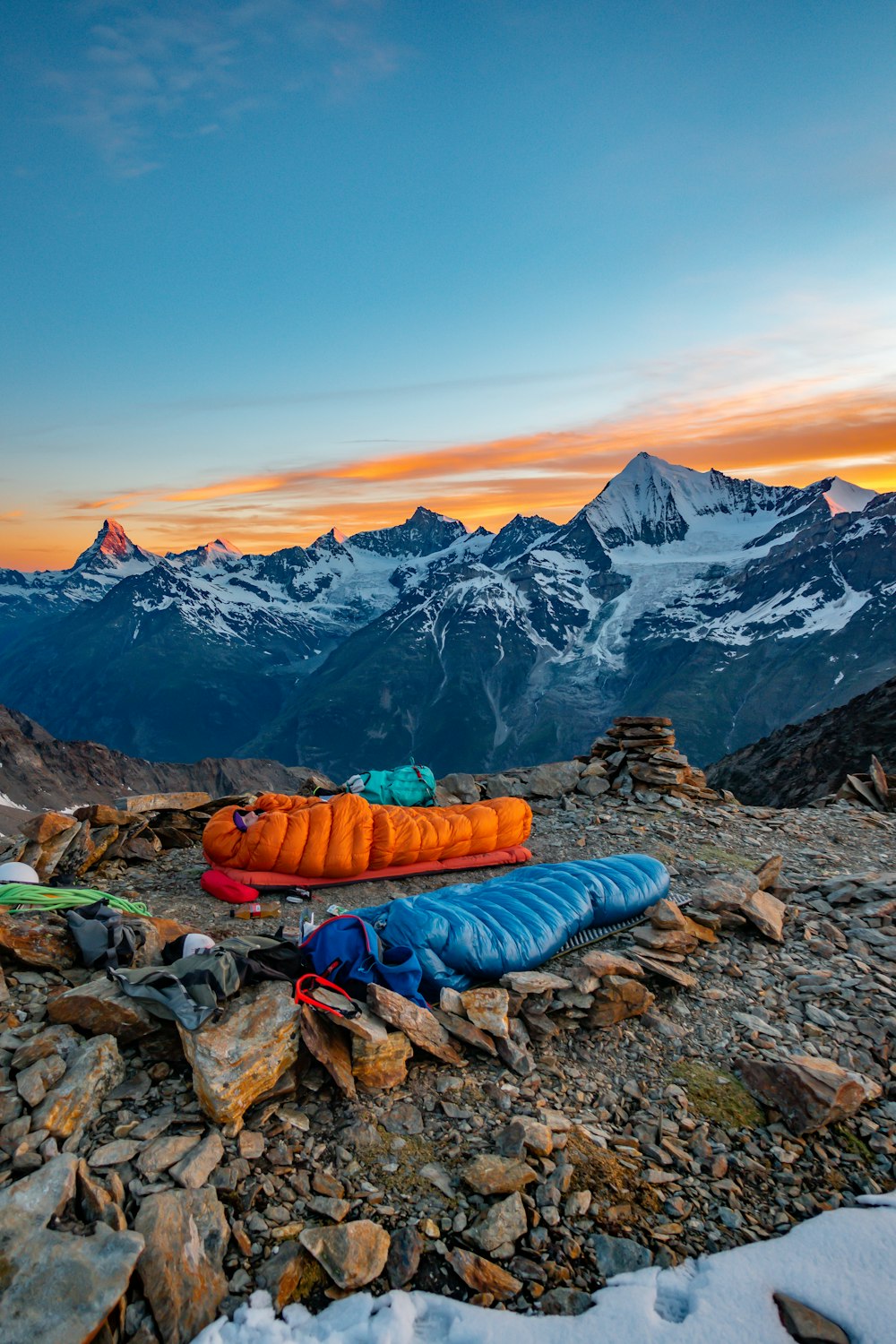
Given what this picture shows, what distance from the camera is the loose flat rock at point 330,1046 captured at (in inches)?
250

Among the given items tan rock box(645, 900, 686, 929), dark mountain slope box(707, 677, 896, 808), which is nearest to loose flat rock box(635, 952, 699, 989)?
tan rock box(645, 900, 686, 929)

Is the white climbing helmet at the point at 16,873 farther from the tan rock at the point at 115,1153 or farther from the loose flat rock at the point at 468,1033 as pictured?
the loose flat rock at the point at 468,1033

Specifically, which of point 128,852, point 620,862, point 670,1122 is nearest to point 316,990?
point 670,1122

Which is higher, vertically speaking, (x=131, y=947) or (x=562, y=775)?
(x=131, y=947)

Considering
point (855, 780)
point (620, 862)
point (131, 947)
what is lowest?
point (855, 780)

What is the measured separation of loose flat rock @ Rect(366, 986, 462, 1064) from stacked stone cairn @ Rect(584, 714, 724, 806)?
11488 millimetres

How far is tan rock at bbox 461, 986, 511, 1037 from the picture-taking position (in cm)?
725

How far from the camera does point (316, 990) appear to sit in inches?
280

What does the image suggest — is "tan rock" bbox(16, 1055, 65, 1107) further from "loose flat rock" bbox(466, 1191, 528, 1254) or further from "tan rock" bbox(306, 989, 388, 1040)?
"loose flat rock" bbox(466, 1191, 528, 1254)

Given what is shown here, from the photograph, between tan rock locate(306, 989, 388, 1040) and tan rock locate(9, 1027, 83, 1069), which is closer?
tan rock locate(9, 1027, 83, 1069)

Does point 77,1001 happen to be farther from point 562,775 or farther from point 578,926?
point 562,775

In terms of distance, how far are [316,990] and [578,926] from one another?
396 centimetres

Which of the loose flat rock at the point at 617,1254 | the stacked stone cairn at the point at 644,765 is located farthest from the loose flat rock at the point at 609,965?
the stacked stone cairn at the point at 644,765

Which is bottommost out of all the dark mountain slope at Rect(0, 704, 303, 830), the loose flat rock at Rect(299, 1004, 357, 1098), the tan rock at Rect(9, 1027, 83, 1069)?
the dark mountain slope at Rect(0, 704, 303, 830)
